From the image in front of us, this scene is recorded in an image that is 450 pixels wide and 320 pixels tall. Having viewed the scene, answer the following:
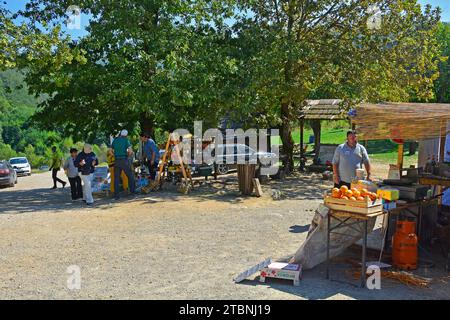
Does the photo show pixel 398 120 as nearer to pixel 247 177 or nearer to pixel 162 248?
pixel 162 248

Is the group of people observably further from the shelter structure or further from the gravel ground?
the shelter structure

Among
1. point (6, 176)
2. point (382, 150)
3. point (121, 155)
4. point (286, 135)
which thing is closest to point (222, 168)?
point (286, 135)

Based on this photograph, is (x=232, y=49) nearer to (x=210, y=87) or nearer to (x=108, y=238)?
(x=210, y=87)

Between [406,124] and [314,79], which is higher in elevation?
[314,79]

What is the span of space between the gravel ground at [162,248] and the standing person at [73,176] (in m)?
0.34

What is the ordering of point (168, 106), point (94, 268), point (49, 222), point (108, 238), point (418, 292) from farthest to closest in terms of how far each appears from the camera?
1. point (168, 106)
2. point (49, 222)
3. point (108, 238)
4. point (94, 268)
5. point (418, 292)

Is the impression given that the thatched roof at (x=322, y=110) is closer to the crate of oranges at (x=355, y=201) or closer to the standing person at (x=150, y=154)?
the standing person at (x=150, y=154)

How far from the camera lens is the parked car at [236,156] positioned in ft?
65.3

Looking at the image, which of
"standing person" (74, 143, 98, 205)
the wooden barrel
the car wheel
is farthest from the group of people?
the car wheel

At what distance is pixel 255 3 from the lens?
1702 cm

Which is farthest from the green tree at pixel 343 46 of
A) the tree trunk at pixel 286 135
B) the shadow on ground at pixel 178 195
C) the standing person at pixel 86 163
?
the standing person at pixel 86 163

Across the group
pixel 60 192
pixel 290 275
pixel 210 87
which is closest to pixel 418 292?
pixel 290 275

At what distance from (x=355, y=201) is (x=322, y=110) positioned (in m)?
14.5

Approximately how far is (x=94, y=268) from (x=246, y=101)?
32.3ft
